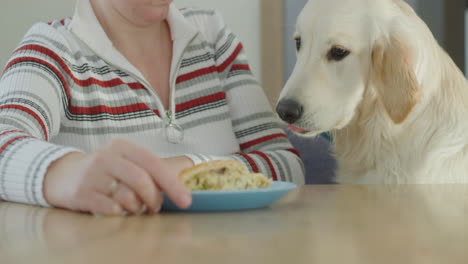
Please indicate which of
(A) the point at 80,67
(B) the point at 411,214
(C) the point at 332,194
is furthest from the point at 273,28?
(B) the point at 411,214

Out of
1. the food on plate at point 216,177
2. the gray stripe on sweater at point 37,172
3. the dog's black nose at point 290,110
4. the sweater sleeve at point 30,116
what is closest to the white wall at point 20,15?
the sweater sleeve at point 30,116

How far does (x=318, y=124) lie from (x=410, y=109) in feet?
0.59

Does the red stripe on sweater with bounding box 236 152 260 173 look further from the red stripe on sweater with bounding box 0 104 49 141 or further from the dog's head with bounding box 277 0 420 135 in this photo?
the red stripe on sweater with bounding box 0 104 49 141

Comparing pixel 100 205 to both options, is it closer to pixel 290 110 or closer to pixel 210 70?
pixel 290 110

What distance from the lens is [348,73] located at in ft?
3.86

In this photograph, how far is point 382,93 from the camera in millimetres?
1146

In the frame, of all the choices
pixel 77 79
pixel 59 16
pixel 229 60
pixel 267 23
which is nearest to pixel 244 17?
pixel 267 23

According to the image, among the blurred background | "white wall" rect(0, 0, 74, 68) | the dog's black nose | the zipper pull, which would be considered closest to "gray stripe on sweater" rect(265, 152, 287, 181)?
the dog's black nose

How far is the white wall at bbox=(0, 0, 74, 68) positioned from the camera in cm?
269

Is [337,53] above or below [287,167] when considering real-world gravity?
above

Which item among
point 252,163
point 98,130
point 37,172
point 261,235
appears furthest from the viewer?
point 98,130

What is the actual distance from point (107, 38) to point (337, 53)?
0.48 m

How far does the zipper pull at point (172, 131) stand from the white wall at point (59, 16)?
5.57 ft

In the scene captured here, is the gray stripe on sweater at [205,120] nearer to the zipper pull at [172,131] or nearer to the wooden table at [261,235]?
the zipper pull at [172,131]
